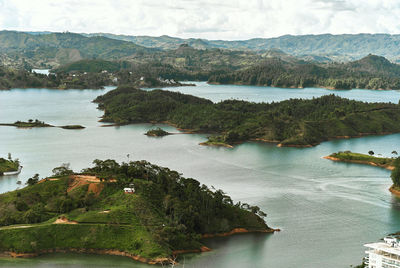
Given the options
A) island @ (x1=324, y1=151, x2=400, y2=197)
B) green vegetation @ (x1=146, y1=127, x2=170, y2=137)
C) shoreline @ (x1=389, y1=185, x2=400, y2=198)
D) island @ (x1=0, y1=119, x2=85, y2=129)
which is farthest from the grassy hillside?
shoreline @ (x1=389, y1=185, x2=400, y2=198)

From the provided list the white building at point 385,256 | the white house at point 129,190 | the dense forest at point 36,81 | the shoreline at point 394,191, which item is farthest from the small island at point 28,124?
the white building at point 385,256

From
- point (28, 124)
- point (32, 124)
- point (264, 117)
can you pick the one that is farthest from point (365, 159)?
point (28, 124)

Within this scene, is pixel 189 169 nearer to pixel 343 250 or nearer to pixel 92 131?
pixel 343 250

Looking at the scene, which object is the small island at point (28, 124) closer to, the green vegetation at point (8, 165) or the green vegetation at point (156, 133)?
the green vegetation at point (156, 133)

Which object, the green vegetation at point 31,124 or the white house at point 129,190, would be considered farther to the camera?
the green vegetation at point 31,124

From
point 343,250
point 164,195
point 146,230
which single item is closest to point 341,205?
point 343,250
